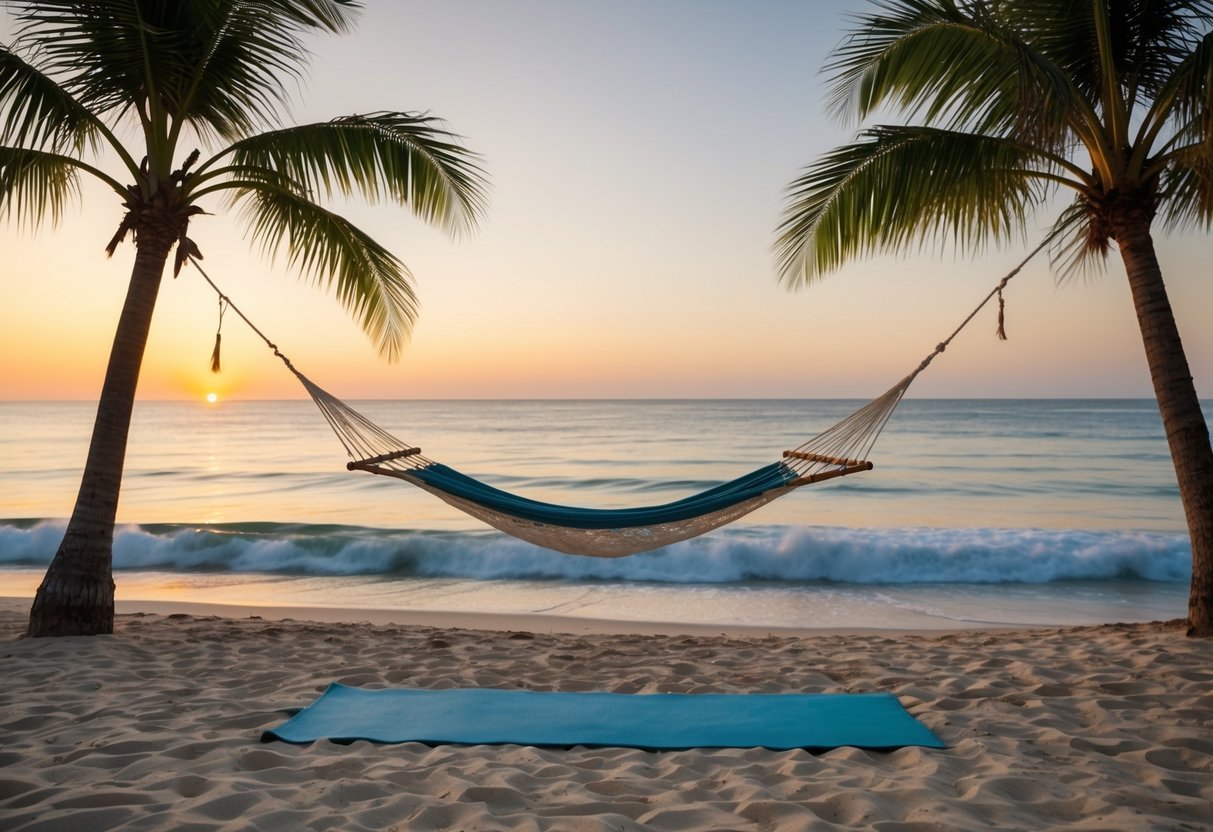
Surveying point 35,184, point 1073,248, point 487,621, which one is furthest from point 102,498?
point 1073,248

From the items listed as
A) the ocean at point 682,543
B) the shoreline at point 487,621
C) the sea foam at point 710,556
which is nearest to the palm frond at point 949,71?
the shoreline at point 487,621

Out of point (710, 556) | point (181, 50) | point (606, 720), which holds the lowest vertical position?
point (710, 556)

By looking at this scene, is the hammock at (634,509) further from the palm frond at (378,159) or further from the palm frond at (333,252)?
the palm frond at (378,159)

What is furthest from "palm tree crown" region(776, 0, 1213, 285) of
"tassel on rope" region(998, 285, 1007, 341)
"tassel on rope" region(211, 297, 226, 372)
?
"tassel on rope" region(211, 297, 226, 372)

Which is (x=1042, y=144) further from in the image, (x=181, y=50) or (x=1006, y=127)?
(x=181, y=50)

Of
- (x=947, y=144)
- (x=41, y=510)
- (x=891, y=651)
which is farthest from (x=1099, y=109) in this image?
(x=41, y=510)

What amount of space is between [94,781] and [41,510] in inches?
366

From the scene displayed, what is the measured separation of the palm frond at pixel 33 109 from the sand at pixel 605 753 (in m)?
1.87

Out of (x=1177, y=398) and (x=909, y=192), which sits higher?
(x=909, y=192)

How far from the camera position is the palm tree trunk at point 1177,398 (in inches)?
108

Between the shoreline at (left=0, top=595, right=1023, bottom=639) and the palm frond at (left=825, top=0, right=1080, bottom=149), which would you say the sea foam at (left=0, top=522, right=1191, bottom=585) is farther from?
the palm frond at (left=825, top=0, right=1080, bottom=149)

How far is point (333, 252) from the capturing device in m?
3.55

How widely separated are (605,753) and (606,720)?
0.22 meters

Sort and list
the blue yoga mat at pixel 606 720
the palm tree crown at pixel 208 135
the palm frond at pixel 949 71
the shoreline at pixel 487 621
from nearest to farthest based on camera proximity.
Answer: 1. the blue yoga mat at pixel 606 720
2. the palm frond at pixel 949 71
3. the palm tree crown at pixel 208 135
4. the shoreline at pixel 487 621
